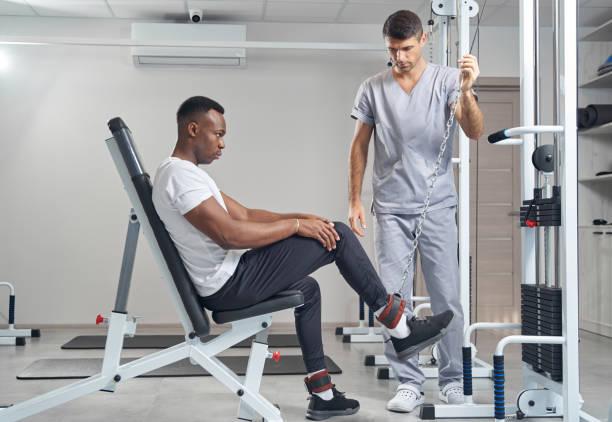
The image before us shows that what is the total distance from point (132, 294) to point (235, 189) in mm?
1144

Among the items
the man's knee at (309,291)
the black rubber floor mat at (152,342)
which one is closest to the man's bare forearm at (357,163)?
the man's knee at (309,291)

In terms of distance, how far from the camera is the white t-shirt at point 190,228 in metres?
1.99

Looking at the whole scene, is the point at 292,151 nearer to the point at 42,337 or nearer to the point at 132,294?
the point at 132,294

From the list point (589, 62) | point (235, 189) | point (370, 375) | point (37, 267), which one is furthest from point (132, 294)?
point (589, 62)

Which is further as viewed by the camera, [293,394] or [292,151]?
[292,151]

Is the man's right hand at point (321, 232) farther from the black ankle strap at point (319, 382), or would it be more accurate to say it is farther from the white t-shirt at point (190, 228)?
the black ankle strap at point (319, 382)

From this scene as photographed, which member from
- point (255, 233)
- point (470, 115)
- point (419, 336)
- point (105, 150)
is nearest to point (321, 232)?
point (255, 233)

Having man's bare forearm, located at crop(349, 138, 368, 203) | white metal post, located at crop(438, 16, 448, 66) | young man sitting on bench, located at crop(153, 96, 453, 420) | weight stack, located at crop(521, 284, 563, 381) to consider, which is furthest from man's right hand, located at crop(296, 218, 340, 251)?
white metal post, located at crop(438, 16, 448, 66)

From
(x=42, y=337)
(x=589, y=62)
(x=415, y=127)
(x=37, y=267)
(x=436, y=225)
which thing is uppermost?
(x=589, y=62)

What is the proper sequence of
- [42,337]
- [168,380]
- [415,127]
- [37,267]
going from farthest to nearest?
[37,267] < [42,337] < [168,380] < [415,127]

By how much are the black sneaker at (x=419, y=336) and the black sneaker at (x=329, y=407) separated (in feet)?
1.30

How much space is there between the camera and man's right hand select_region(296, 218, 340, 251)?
2055mm

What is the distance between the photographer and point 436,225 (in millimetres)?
2621

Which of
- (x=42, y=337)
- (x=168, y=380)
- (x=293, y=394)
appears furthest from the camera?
(x=42, y=337)
